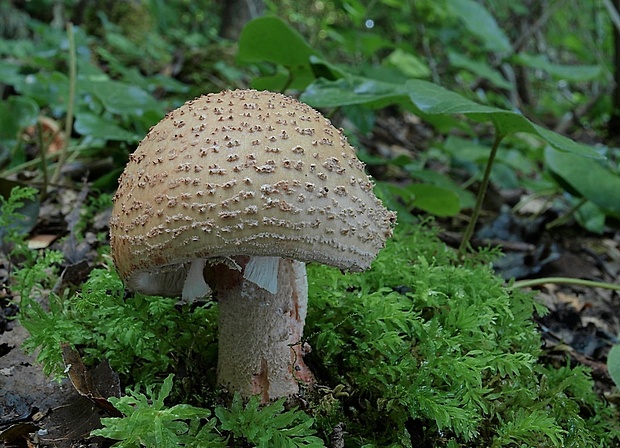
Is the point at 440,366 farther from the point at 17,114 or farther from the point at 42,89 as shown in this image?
the point at 42,89

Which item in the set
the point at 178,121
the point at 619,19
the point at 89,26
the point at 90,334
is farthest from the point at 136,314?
the point at 89,26

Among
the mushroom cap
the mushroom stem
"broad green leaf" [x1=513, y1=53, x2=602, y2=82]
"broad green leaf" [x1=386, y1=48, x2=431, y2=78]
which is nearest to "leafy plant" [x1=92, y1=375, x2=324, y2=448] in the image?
the mushroom stem

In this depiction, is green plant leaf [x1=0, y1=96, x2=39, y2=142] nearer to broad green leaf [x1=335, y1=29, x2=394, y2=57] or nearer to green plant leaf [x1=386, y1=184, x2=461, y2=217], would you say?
green plant leaf [x1=386, y1=184, x2=461, y2=217]

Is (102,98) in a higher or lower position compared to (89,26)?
higher

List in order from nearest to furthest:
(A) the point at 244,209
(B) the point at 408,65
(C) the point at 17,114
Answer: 1. (A) the point at 244,209
2. (C) the point at 17,114
3. (B) the point at 408,65

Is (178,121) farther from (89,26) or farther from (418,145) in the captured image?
(89,26)

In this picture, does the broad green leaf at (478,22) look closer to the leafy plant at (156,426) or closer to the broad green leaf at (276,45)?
the broad green leaf at (276,45)

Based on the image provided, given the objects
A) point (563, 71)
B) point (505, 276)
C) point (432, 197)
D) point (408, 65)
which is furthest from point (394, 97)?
point (408, 65)
